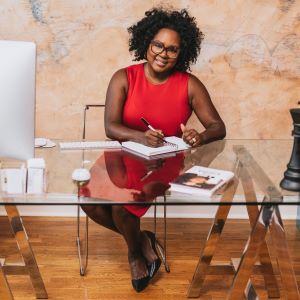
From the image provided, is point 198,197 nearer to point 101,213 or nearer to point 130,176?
point 130,176

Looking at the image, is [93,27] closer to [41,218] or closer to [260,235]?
[41,218]

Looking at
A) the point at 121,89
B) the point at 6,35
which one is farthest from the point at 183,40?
the point at 6,35

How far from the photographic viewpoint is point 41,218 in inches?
145

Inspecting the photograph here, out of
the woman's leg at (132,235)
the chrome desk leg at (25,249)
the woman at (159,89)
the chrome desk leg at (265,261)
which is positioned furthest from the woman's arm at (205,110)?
the chrome desk leg at (25,249)

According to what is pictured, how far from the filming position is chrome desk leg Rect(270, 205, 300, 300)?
2.00 meters

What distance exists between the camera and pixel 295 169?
2.04m

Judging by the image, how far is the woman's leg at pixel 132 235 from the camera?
264 centimetres

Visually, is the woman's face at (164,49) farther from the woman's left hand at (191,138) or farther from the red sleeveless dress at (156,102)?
the woman's left hand at (191,138)

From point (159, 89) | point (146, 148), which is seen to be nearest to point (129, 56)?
point (159, 89)

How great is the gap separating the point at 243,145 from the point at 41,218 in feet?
5.26

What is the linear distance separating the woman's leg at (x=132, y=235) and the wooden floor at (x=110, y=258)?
Answer: 0.32 ft

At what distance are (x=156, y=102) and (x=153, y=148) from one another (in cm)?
55

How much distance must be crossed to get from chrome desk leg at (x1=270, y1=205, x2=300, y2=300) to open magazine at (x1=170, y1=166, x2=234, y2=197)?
0.74 feet

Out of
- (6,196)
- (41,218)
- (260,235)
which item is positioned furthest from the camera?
(41,218)
